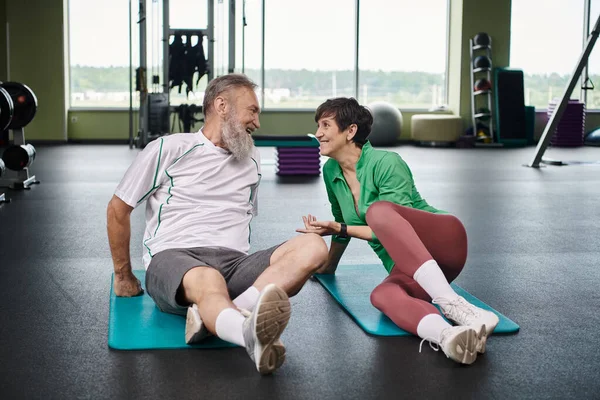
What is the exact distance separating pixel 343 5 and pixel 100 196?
7.32 m

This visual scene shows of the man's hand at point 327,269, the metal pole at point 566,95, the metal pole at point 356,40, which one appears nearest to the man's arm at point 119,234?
the man's hand at point 327,269

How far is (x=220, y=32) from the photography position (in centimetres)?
1005

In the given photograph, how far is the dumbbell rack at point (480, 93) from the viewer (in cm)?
1191

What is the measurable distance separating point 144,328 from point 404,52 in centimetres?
1082

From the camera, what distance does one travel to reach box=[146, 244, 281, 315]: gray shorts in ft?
7.75

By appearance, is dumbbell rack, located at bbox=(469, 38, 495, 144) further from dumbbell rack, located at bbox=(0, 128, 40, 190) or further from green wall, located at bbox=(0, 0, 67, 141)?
dumbbell rack, located at bbox=(0, 128, 40, 190)

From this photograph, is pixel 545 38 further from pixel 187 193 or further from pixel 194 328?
pixel 194 328

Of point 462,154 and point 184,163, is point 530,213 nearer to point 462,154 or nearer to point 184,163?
point 184,163

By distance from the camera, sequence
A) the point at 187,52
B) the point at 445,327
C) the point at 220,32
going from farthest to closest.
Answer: the point at 220,32
the point at 187,52
the point at 445,327

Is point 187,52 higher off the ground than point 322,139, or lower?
higher

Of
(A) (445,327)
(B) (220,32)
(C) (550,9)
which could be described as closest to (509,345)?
(A) (445,327)

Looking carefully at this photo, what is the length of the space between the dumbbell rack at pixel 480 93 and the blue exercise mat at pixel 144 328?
9880mm

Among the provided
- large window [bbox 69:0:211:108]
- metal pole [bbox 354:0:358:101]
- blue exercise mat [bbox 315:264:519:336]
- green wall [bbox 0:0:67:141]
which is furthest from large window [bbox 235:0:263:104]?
blue exercise mat [bbox 315:264:519:336]

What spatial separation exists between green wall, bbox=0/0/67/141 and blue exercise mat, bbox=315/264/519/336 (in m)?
9.36
